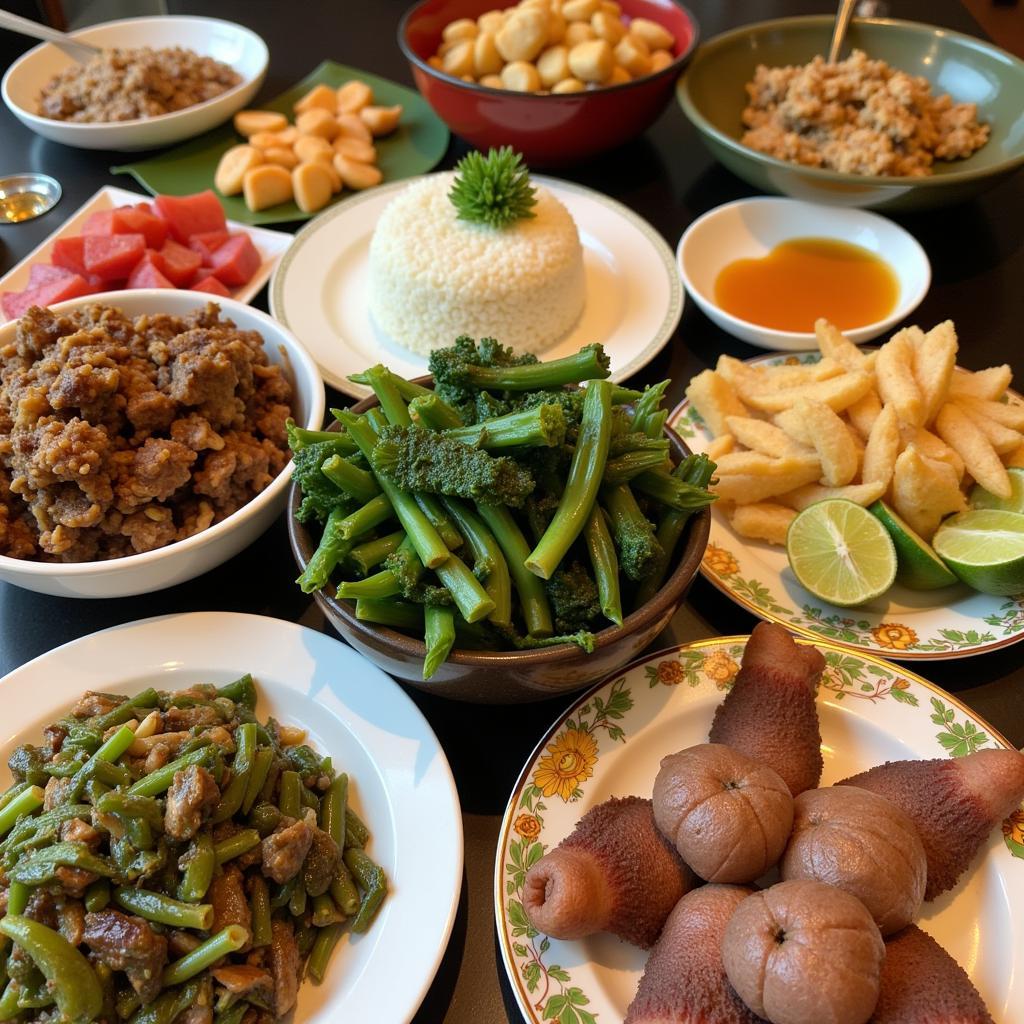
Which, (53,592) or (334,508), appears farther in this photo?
(53,592)

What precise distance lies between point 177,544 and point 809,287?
193 cm

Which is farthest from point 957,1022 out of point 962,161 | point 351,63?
point 351,63

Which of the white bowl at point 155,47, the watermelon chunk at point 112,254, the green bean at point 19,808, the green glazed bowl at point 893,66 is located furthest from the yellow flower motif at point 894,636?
the white bowl at point 155,47

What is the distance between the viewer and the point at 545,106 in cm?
258

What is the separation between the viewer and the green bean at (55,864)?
112 centimetres

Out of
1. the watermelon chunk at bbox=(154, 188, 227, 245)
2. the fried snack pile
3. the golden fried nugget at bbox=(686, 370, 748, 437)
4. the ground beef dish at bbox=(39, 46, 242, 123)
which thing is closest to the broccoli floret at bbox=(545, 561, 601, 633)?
the fried snack pile

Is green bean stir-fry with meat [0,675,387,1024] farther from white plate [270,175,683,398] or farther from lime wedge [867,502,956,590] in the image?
lime wedge [867,502,956,590]

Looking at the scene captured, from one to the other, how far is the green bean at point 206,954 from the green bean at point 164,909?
0.03 m

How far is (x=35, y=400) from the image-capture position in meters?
1.55

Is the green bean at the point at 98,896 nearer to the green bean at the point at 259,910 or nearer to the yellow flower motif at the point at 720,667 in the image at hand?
the green bean at the point at 259,910

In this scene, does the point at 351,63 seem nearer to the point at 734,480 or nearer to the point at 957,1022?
the point at 734,480

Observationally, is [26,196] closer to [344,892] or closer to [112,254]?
[112,254]

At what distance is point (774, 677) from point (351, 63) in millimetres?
3391

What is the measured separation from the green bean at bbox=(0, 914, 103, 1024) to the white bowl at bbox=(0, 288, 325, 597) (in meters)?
0.60
